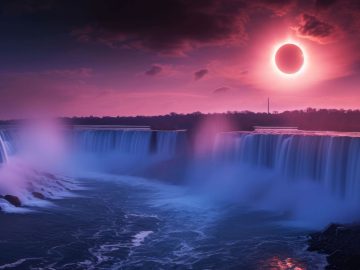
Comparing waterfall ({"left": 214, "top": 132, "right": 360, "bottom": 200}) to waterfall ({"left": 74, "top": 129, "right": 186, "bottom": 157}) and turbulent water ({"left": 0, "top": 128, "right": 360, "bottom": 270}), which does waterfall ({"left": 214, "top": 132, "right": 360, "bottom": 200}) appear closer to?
turbulent water ({"left": 0, "top": 128, "right": 360, "bottom": 270})

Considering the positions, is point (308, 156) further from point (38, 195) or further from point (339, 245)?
point (38, 195)

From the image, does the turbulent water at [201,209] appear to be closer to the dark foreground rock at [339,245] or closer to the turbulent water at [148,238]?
the turbulent water at [148,238]

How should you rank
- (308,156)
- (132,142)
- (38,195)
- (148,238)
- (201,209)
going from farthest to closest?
1. (132,142)
2. (38,195)
3. (308,156)
4. (201,209)
5. (148,238)

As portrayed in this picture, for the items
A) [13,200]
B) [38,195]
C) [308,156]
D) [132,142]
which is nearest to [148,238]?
[13,200]

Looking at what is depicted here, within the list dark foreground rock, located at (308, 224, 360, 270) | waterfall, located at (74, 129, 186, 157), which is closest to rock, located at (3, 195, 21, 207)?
dark foreground rock, located at (308, 224, 360, 270)

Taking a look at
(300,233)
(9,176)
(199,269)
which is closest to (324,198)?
(300,233)

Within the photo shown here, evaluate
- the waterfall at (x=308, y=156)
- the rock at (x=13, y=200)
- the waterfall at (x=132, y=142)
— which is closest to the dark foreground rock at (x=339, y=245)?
the waterfall at (x=308, y=156)
